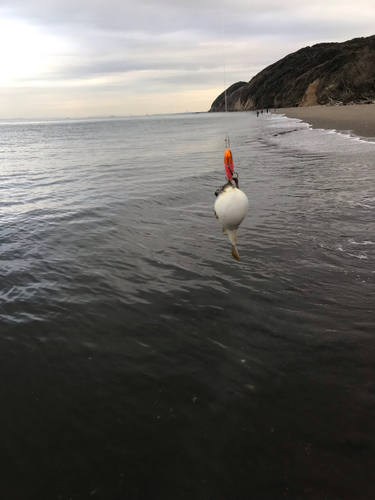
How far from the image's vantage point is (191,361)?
364cm

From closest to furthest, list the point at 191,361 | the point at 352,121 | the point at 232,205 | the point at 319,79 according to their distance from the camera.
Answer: the point at 232,205
the point at 191,361
the point at 352,121
the point at 319,79

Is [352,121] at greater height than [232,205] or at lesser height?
greater

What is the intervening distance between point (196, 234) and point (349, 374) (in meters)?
4.59

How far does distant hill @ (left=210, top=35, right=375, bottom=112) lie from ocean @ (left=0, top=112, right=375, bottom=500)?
201 ft

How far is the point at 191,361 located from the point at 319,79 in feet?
364

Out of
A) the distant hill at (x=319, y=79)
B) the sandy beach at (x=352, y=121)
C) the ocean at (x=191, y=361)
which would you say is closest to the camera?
the ocean at (x=191, y=361)

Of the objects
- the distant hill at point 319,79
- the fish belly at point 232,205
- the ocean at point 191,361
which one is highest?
the distant hill at point 319,79

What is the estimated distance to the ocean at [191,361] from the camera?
2582 mm

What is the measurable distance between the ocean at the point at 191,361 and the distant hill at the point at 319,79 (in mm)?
61383

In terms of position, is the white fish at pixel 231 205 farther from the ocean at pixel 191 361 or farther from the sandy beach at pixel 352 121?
the sandy beach at pixel 352 121

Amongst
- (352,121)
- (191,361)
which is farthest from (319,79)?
(191,361)

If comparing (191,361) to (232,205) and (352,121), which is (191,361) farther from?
(352,121)

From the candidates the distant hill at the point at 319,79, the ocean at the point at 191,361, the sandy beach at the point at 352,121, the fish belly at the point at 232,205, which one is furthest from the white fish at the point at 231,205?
the distant hill at the point at 319,79

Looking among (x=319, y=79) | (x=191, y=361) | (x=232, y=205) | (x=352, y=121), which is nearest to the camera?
(x=232, y=205)
